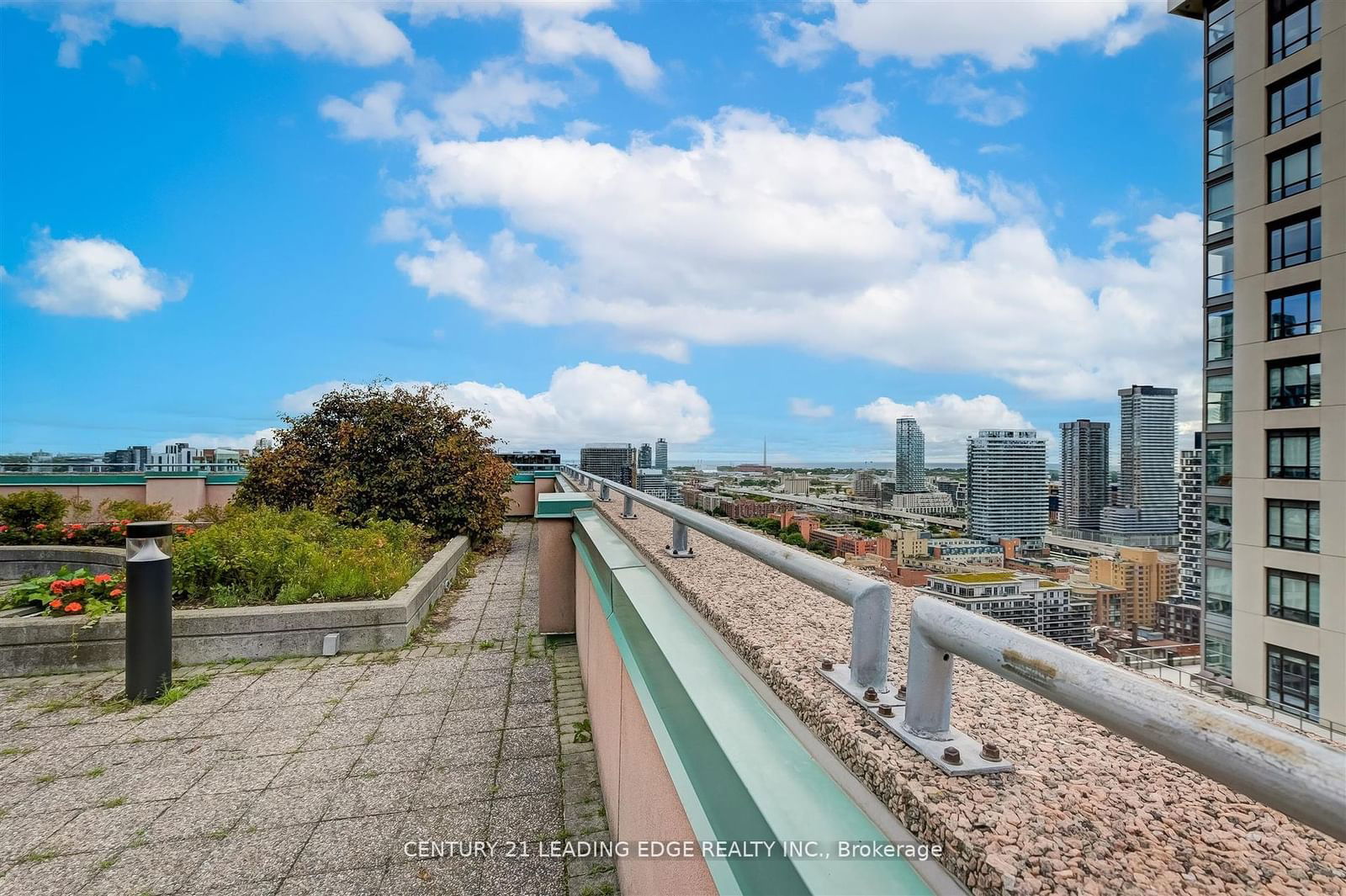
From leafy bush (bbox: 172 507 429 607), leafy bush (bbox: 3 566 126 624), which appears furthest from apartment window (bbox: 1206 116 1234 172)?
leafy bush (bbox: 3 566 126 624)

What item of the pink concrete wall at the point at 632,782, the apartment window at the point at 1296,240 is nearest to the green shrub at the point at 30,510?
the pink concrete wall at the point at 632,782

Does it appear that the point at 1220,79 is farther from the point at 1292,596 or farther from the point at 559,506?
the point at 559,506

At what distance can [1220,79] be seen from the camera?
1241 centimetres

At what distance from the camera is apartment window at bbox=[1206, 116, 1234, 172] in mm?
11953

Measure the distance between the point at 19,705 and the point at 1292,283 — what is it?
16.8 metres

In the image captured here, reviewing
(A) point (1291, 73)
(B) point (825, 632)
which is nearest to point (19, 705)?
(B) point (825, 632)

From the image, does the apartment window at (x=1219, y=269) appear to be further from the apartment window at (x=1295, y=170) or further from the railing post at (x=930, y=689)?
the railing post at (x=930, y=689)

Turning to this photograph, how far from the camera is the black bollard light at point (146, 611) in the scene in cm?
374

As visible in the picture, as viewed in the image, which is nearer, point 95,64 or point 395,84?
point 95,64

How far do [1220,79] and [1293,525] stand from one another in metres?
9.03

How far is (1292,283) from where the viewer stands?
10.5m

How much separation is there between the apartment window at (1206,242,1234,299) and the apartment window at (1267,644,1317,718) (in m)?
6.69

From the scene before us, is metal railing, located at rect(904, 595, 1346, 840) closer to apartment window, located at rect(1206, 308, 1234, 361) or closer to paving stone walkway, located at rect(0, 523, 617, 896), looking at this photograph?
paving stone walkway, located at rect(0, 523, 617, 896)

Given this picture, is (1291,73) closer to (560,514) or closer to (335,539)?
(560,514)
